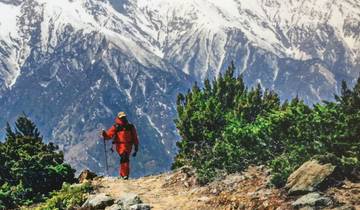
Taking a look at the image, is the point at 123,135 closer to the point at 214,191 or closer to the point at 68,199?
the point at 68,199

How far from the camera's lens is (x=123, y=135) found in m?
29.7

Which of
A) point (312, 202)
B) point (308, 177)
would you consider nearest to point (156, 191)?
point (308, 177)

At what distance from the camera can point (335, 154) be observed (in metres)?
22.5

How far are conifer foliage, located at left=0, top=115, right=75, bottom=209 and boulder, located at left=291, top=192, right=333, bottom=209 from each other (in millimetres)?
14391

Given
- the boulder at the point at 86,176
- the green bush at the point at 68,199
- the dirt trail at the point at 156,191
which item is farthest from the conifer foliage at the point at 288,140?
the green bush at the point at 68,199

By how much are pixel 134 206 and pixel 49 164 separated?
13.0 metres

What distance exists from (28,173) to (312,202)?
17.9 meters

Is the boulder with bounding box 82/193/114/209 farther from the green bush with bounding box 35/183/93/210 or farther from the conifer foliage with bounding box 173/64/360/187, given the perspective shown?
the conifer foliage with bounding box 173/64/360/187

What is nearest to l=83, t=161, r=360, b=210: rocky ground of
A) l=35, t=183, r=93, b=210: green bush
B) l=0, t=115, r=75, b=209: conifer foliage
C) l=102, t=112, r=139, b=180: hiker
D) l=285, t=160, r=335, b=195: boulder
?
l=285, t=160, r=335, b=195: boulder

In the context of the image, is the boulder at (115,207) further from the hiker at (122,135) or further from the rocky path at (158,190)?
the hiker at (122,135)

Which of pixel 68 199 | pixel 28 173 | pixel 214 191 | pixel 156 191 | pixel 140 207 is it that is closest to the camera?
pixel 140 207

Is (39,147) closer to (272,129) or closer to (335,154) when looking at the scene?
(272,129)

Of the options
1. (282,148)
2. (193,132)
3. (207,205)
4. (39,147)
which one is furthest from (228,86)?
(207,205)

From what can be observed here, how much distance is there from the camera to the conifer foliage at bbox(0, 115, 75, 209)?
32219mm
